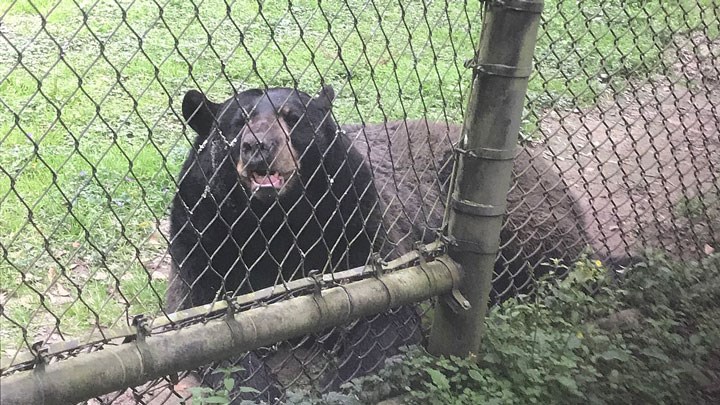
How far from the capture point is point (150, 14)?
28.8ft

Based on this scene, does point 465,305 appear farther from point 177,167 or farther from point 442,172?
point 177,167

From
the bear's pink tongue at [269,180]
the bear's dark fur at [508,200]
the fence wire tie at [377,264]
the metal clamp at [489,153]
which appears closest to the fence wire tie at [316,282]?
the fence wire tie at [377,264]

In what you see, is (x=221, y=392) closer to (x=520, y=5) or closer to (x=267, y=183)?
(x=267, y=183)

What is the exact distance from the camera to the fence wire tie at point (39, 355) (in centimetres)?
210

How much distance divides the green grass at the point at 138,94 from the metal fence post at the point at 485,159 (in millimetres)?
164

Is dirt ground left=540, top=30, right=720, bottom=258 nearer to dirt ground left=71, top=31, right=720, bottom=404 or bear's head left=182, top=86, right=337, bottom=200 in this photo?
dirt ground left=71, top=31, right=720, bottom=404

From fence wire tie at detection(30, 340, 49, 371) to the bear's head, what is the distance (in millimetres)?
1559

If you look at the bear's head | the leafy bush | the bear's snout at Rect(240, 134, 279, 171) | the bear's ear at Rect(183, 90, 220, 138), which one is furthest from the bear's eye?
the leafy bush

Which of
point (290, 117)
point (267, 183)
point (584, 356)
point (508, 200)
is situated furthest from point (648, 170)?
point (267, 183)

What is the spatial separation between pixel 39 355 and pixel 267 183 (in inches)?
68.6

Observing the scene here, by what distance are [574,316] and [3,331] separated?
113 inches

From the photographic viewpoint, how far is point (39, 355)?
2.10m

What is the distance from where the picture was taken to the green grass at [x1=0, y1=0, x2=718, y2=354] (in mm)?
3484

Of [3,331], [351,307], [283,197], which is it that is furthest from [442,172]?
[3,331]
